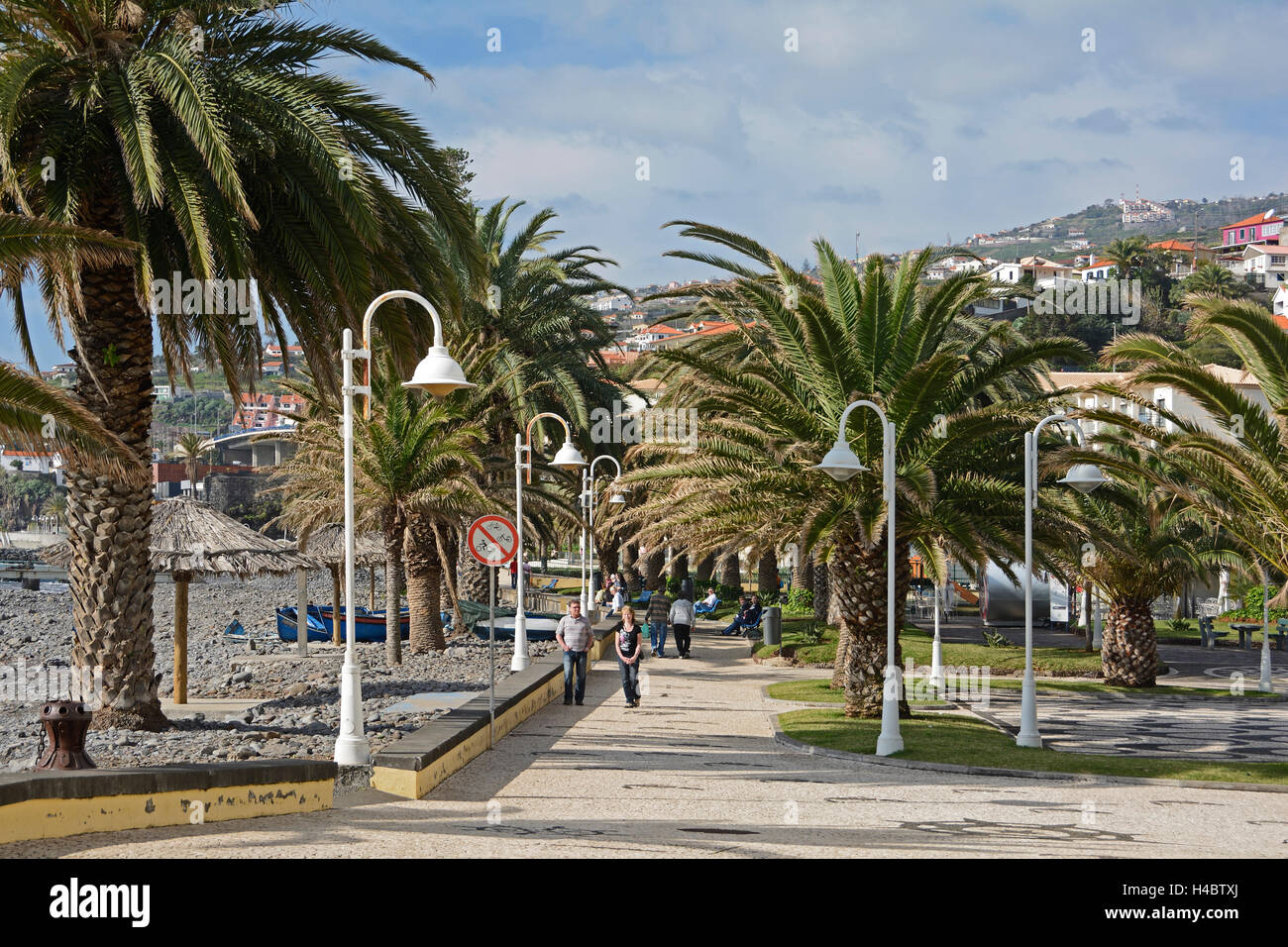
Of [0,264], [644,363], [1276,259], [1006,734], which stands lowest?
[1006,734]

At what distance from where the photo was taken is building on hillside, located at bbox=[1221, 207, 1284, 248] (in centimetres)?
17975

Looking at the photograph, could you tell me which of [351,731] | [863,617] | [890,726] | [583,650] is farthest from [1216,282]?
[351,731]

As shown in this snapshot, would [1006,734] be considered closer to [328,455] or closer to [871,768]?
[871,768]

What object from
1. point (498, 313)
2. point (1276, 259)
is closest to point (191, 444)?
point (498, 313)

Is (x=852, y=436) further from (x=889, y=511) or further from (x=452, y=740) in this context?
(x=452, y=740)

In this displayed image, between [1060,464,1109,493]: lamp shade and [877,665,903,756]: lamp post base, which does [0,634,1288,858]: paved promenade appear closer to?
[877,665,903,756]: lamp post base

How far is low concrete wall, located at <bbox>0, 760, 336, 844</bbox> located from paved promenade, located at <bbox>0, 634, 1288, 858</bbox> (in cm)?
14

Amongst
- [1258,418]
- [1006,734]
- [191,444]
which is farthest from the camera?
[191,444]

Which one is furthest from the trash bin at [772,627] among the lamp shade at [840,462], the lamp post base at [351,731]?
the lamp post base at [351,731]

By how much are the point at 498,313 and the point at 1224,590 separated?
34.8 meters

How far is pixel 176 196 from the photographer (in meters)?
12.5

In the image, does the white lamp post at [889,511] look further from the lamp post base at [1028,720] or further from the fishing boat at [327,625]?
the fishing boat at [327,625]

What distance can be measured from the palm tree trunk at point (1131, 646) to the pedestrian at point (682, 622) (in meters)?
9.59

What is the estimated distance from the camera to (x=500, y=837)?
897cm
